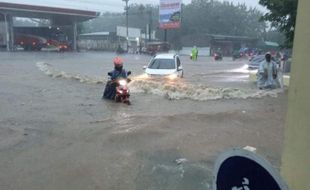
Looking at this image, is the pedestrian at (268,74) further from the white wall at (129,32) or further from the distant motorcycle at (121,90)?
the white wall at (129,32)

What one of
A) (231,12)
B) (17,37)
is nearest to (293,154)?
(17,37)

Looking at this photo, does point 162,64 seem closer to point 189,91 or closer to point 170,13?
point 189,91

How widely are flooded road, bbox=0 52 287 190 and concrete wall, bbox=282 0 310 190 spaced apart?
2.86 m

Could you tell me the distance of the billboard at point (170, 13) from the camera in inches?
2554

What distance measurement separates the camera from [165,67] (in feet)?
67.9

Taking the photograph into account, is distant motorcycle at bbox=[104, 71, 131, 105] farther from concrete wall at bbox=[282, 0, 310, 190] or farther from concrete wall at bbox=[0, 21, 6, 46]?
concrete wall at bbox=[0, 21, 6, 46]

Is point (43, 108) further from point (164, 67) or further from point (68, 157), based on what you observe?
point (164, 67)

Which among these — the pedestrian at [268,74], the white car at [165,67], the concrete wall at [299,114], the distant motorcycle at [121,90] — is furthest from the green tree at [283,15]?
the concrete wall at [299,114]

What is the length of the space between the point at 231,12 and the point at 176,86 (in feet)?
287

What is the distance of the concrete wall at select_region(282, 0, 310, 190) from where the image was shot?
286cm

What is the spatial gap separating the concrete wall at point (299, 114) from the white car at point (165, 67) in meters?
16.8

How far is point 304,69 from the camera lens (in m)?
2.91

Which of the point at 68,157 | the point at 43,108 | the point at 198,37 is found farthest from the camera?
the point at 198,37

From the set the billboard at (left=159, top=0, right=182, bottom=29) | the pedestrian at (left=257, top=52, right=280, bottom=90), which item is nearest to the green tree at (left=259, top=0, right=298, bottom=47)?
the pedestrian at (left=257, top=52, right=280, bottom=90)
